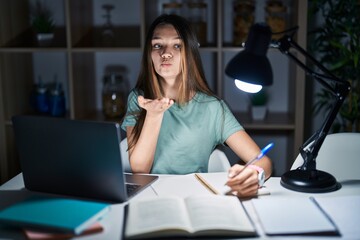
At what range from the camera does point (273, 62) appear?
128 inches

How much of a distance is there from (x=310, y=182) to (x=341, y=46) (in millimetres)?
1381

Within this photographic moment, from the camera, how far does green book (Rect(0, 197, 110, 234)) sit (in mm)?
1253

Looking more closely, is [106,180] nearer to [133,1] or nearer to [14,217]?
[14,217]

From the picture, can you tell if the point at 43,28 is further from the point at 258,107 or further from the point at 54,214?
the point at 54,214

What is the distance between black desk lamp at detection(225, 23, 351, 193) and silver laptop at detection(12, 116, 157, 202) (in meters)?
0.36

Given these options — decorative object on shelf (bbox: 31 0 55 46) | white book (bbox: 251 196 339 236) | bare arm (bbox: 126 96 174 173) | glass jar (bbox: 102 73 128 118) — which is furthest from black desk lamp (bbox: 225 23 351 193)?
decorative object on shelf (bbox: 31 0 55 46)

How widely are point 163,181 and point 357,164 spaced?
2.44 ft

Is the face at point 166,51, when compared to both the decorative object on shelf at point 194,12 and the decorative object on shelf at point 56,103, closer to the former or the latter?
the decorative object on shelf at point 194,12

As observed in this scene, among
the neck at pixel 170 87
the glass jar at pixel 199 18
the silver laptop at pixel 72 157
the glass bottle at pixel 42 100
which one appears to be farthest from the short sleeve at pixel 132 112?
the glass bottle at pixel 42 100

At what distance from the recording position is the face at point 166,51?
1920mm

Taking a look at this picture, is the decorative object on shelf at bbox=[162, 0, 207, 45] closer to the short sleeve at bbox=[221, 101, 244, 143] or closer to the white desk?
the short sleeve at bbox=[221, 101, 244, 143]

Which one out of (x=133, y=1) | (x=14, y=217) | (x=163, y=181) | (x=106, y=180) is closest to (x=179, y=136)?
(x=163, y=181)

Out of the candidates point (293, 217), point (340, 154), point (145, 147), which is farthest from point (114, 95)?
point (293, 217)

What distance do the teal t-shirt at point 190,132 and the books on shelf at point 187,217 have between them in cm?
58
